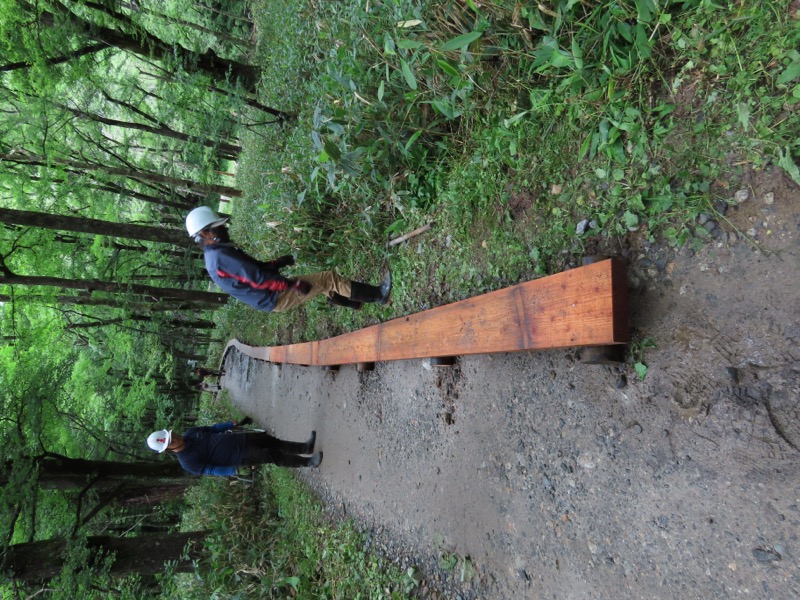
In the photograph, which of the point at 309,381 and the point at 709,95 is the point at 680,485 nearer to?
the point at 709,95

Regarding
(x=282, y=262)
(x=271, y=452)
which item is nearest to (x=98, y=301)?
(x=271, y=452)

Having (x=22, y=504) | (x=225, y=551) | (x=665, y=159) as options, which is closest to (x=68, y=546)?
(x=22, y=504)

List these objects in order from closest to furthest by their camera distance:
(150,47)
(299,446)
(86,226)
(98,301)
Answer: (299,446)
(150,47)
(86,226)
(98,301)

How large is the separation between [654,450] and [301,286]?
13.2 feet

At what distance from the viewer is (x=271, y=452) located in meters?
8.05

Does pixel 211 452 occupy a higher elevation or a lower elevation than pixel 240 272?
lower

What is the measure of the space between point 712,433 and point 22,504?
1017 cm

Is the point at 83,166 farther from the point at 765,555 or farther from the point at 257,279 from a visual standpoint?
the point at 765,555

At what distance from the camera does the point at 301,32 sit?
798cm

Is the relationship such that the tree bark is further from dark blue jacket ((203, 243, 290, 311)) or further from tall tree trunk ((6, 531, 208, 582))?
dark blue jacket ((203, 243, 290, 311))

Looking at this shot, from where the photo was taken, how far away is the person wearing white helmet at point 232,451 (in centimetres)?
A: 755

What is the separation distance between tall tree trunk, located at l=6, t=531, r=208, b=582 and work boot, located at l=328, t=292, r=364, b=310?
19.7 feet

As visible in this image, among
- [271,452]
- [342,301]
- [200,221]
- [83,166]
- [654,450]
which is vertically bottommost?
[271,452]

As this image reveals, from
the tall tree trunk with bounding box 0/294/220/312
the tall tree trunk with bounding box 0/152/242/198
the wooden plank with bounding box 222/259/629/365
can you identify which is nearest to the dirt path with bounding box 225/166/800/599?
the wooden plank with bounding box 222/259/629/365
